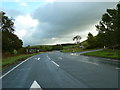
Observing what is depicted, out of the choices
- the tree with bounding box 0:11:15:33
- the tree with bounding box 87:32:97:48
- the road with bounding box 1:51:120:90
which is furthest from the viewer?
the tree with bounding box 87:32:97:48

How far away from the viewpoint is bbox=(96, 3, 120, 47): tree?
70.8 feet

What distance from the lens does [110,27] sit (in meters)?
32.1

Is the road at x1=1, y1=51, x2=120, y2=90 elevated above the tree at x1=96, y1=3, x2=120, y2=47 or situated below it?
below

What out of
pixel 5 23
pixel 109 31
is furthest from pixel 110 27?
pixel 5 23

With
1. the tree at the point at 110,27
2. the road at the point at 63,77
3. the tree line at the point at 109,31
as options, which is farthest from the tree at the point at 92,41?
the road at the point at 63,77

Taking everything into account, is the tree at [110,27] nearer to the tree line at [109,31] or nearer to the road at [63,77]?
the tree line at [109,31]

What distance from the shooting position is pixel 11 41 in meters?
50.2

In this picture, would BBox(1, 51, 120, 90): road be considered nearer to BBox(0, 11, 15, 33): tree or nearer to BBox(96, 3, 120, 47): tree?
BBox(96, 3, 120, 47): tree

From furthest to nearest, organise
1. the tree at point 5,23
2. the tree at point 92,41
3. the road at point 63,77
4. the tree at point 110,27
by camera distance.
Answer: the tree at point 92,41
the tree at point 5,23
the tree at point 110,27
the road at point 63,77

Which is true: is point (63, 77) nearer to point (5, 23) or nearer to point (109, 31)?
point (109, 31)

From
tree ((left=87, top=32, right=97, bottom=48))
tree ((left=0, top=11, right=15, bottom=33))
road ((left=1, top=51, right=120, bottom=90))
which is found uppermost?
tree ((left=0, top=11, right=15, bottom=33))

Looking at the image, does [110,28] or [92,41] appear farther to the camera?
[92,41]

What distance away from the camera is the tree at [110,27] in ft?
70.8

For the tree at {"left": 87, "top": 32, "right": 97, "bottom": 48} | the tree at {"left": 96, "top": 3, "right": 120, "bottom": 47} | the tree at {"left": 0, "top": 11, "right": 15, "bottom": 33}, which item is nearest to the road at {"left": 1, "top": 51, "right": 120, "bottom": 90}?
the tree at {"left": 96, "top": 3, "right": 120, "bottom": 47}
